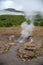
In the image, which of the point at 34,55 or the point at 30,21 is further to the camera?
the point at 30,21

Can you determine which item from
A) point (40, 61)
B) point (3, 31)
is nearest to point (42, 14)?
point (3, 31)

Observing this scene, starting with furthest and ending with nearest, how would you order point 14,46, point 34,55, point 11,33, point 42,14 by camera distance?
point 11,33
point 42,14
point 14,46
point 34,55

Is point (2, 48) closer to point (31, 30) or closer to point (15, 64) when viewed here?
point (15, 64)

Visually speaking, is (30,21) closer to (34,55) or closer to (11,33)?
(11,33)

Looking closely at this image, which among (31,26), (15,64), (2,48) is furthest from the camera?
(31,26)

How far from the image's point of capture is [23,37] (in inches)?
1136

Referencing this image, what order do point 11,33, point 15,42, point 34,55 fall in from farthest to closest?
point 11,33
point 15,42
point 34,55

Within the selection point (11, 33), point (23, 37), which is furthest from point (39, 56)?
point (11, 33)

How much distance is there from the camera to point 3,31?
32062 millimetres

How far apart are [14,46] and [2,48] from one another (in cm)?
199

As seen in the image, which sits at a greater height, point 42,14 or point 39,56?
point 42,14

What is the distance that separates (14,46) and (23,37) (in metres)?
5.42

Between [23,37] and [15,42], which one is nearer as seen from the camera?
[15,42]

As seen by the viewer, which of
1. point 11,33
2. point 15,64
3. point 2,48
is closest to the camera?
point 15,64
